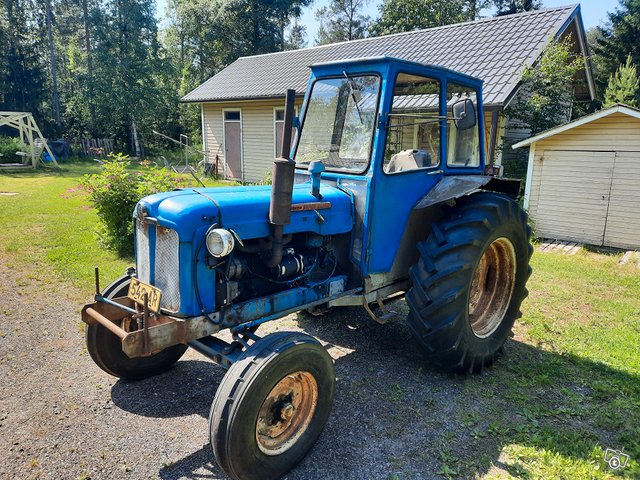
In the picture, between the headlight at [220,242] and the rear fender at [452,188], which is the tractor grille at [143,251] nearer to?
the headlight at [220,242]

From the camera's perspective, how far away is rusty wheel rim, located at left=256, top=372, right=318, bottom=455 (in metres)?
2.64

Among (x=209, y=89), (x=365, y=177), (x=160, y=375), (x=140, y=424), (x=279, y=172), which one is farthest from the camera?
(x=209, y=89)

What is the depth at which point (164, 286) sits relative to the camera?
2863 millimetres

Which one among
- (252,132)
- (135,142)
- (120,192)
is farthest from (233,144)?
(135,142)

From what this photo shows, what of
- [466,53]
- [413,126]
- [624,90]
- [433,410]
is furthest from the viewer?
[624,90]

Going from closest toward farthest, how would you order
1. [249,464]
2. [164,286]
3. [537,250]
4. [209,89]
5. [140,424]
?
[249,464]
[164,286]
[140,424]
[537,250]
[209,89]

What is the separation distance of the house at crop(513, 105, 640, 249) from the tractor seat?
6006mm

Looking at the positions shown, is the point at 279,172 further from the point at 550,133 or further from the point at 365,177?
the point at 550,133

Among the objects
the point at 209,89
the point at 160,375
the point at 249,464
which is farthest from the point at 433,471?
the point at 209,89

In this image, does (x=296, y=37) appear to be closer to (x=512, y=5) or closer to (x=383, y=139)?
(x=512, y=5)

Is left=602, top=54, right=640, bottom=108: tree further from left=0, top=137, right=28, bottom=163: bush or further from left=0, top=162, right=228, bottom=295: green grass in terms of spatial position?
left=0, top=137, right=28, bottom=163: bush

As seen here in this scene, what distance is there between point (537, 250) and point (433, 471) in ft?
21.4

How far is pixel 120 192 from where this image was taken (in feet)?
22.8

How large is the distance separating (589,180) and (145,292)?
8.50m
